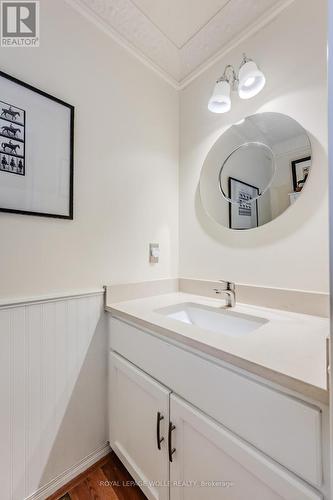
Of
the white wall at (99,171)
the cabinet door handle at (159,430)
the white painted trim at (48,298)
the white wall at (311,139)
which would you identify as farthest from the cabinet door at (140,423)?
the white wall at (311,139)

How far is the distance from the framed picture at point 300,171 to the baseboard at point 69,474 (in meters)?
1.67

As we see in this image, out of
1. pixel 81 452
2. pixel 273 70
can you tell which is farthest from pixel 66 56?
pixel 81 452

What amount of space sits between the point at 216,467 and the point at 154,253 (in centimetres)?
103

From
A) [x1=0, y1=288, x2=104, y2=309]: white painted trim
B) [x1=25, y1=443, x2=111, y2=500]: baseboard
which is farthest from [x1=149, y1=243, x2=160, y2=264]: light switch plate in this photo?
[x1=25, y1=443, x2=111, y2=500]: baseboard

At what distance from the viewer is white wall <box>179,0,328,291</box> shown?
1000mm

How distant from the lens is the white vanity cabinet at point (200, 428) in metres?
0.54

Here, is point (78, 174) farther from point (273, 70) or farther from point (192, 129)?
point (273, 70)

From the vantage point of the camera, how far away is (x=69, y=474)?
3.51 ft

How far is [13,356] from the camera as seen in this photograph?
3.03ft

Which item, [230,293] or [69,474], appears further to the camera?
[230,293]

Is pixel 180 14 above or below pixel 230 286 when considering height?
above

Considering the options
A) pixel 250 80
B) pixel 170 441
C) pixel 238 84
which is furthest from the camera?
pixel 238 84

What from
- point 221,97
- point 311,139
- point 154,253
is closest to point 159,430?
point 154,253

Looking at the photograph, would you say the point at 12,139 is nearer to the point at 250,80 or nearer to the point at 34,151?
the point at 34,151
